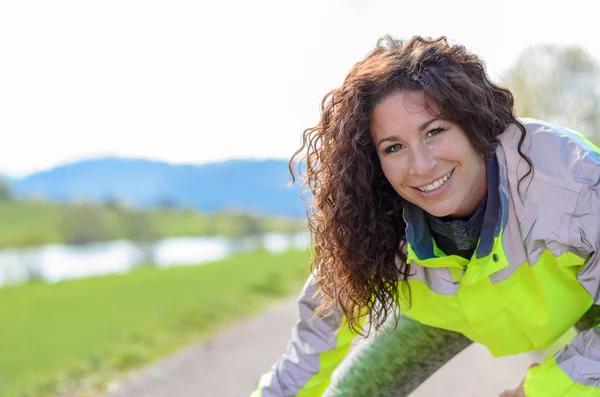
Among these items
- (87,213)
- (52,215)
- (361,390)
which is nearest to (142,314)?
Answer: (361,390)

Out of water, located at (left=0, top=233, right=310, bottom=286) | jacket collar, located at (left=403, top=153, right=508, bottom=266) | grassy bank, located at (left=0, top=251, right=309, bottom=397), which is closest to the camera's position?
jacket collar, located at (left=403, top=153, right=508, bottom=266)

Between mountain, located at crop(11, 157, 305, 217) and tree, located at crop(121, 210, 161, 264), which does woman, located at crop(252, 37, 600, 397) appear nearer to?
tree, located at crop(121, 210, 161, 264)

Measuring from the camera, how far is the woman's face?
208 cm

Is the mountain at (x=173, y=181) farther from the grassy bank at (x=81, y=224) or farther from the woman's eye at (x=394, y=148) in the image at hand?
the woman's eye at (x=394, y=148)

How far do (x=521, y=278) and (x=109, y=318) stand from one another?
856 centimetres

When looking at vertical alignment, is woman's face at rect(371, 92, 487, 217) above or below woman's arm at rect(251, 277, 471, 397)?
above

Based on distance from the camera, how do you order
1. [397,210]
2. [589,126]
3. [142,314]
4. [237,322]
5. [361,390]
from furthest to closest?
[589,126], [142,314], [237,322], [361,390], [397,210]

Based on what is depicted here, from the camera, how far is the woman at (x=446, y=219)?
2.06 meters

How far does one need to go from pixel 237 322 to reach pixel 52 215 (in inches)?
2057

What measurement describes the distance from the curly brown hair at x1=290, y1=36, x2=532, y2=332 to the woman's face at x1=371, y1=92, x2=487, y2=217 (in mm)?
33

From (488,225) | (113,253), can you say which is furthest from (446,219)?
(113,253)

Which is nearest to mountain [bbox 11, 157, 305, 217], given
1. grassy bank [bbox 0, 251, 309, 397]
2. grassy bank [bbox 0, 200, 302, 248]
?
grassy bank [bbox 0, 200, 302, 248]

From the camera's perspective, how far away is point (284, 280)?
1245 centimetres

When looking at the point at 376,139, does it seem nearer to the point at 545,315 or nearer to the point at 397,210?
the point at 397,210
